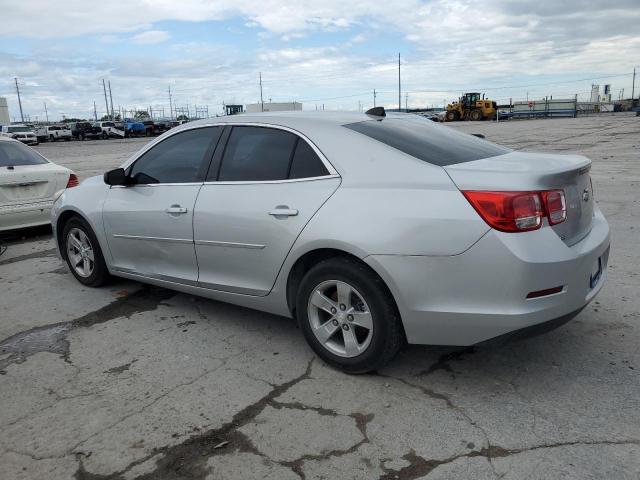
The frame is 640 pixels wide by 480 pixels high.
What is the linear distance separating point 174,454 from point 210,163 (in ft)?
7.13

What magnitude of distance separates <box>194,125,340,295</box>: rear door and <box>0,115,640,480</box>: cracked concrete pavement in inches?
21.8

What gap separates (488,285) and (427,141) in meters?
1.19

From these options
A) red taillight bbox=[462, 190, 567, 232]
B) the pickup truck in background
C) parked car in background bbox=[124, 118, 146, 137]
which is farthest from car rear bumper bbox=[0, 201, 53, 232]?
parked car in background bbox=[124, 118, 146, 137]

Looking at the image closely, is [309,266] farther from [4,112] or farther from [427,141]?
[4,112]

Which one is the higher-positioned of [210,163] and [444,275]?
[210,163]

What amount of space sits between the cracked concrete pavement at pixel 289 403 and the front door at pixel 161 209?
473 mm

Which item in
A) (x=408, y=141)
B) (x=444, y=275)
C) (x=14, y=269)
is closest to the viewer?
(x=444, y=275)

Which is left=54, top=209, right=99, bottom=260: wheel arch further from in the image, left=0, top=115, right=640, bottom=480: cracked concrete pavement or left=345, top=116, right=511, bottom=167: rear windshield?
left=345, top=116, right=511, bottom=167: rear windshield

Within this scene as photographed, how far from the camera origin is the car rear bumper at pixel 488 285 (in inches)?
113

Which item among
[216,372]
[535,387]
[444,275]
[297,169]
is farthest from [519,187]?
[216,372]

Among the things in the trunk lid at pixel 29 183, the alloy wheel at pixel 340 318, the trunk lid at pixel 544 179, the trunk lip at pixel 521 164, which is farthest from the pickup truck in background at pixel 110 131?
the trunk lid at pixel 544 179

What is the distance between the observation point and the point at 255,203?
3758mm

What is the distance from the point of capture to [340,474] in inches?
101

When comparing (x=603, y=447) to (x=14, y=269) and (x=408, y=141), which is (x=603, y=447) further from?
(x=14, y=269)
